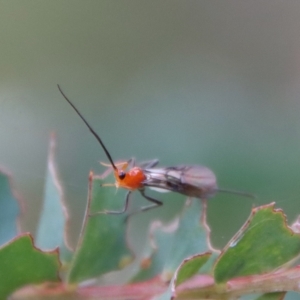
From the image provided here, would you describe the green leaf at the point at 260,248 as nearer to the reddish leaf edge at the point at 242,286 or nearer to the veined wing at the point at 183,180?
the reddish leaf edge at the point at 242,286

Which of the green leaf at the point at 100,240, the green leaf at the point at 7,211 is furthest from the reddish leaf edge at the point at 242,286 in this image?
the green leaf at the point at 7,211

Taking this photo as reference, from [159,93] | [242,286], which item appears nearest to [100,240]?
[242,286]

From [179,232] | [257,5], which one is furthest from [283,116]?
[179,232]

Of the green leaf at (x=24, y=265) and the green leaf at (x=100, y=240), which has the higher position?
the green leaf at (x=100, y=240)

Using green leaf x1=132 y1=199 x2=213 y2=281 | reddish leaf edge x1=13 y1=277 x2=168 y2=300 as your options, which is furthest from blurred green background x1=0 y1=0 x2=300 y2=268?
reddish leaf edge x1=13 y1=277 x2=168 y2=300

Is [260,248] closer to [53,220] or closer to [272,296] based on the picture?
[272,296]

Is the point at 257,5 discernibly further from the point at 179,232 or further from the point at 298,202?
the point at 179,232
